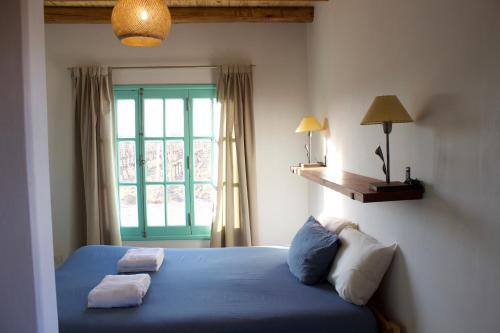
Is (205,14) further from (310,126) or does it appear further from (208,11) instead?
(310,126)

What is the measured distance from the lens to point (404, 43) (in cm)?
200

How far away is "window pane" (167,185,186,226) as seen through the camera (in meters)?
4.30

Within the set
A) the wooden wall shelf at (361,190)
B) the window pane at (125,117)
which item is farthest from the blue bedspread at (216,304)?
the window pane at (125,117)

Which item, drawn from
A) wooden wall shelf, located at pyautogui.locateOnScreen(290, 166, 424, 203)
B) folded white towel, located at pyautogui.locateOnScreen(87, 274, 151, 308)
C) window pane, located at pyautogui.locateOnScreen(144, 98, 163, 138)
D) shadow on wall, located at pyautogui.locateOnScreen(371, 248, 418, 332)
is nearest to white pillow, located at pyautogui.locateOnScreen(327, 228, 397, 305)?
shadow on wall, located at pyautogui.locateOnScreen(371, 248, 418, 332)

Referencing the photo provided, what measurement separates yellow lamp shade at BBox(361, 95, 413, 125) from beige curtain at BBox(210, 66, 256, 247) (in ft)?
7.60

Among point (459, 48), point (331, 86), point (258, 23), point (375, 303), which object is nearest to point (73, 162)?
point (258, 23)

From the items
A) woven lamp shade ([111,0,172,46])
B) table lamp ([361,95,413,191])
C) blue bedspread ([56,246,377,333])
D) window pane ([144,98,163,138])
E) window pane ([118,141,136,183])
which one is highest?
woven lamp shade ([111,0,172,46])

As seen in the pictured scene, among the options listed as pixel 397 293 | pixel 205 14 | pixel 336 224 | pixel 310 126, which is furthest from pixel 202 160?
pixel 397 293

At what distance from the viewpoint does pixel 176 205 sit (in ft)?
14.1

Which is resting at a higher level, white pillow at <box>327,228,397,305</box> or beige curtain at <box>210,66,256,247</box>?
beige curtain at <box>210,66,256,247</box>

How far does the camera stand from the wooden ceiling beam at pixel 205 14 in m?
3.92

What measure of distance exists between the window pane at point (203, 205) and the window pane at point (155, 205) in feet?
1.15

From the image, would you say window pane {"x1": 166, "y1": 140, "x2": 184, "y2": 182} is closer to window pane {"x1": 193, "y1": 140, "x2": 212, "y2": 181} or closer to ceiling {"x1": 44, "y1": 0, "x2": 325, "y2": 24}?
window pane {"x1": 193, "y1": 140, "x2": 212, "y2": 181}

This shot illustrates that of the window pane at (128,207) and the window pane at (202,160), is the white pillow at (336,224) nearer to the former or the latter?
the window pane at (202,160)
